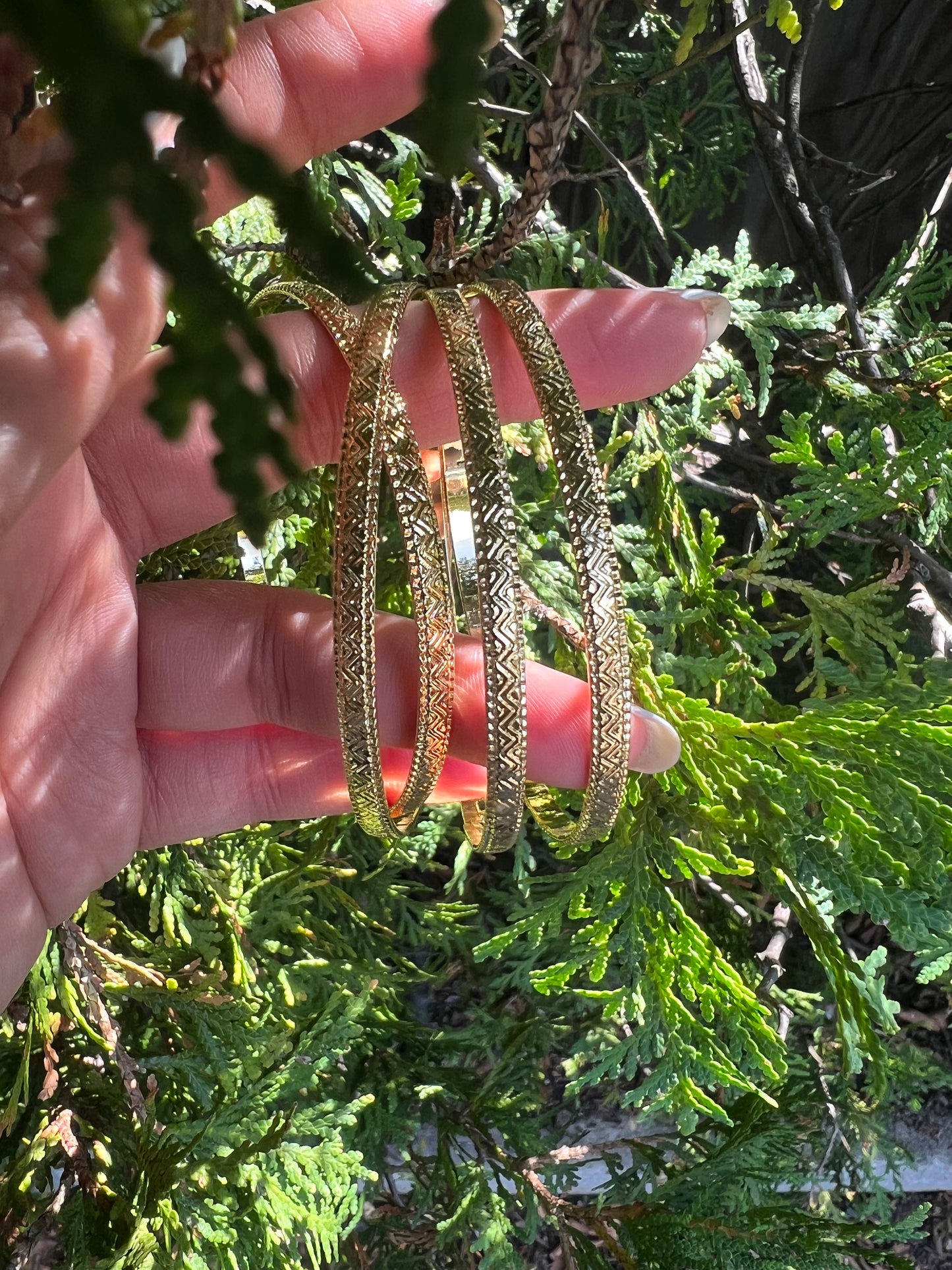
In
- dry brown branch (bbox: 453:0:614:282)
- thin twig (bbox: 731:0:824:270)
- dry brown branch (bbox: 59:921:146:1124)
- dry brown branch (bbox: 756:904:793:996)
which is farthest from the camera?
dry brown branch (bbox: 756:904:793:996)

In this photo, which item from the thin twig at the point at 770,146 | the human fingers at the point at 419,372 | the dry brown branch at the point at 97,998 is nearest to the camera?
the human fingers at the point at 419,372

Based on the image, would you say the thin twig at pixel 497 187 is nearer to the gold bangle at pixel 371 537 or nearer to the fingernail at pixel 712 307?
the fingernail at pixel 712 307

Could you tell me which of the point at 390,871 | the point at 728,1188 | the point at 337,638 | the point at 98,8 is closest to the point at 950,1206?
the point at 728,1188

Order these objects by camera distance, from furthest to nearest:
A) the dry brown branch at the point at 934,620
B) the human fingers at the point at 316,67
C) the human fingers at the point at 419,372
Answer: the dry brown branch at the point at 934,620, the human fingers at the point at 419,372, the human fingers at the point at 316,67

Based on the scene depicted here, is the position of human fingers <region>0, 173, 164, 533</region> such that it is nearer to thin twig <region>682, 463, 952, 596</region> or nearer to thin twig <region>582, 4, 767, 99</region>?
thin twig <region>582, 4, 767, 99</region>

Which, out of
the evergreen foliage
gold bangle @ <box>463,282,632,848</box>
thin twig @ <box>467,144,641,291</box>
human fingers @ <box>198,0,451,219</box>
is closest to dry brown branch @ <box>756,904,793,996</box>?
the evergreen foliage

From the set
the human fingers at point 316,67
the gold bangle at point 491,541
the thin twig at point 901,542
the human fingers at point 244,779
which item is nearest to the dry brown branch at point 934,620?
the thin twig at point 901,542

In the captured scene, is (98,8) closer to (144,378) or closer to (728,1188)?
(144,378)
